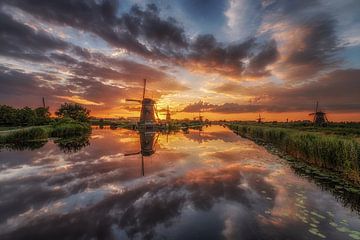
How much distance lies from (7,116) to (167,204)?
58228mm

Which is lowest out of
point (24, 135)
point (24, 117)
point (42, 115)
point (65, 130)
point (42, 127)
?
point (24, 135)

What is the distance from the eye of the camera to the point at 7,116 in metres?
51.1

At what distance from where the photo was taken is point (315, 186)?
437 inches

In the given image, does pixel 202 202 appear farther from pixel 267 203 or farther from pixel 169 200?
pixel 267 203

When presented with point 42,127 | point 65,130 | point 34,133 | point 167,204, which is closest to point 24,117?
point 42,127

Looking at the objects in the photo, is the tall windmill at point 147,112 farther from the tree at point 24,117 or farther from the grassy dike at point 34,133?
the tree at point 24,117

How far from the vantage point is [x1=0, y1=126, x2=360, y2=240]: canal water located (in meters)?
6.47

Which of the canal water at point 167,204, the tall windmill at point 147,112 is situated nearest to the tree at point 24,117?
the tall windmill at point 147,112

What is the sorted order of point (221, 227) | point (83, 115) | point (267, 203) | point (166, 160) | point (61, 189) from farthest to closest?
point (83, 115), point (166, 160), point (61, 189), point (267, 203), point (221, 227)

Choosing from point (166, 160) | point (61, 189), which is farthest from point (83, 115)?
point (61, 189)

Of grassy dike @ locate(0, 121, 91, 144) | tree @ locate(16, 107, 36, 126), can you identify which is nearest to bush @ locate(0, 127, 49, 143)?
grassy dike @ locate(0, 121, 91, 144)

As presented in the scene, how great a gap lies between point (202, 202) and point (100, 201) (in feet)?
13.5

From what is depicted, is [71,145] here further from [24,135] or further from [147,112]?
[147,112]

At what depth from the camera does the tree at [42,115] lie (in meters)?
55.8
